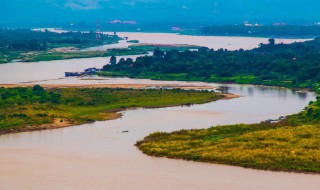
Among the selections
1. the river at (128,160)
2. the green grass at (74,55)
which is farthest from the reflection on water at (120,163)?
the green grass at (74,55)

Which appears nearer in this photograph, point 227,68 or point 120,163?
point 120,163

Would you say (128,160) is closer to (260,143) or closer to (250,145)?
(250,145)

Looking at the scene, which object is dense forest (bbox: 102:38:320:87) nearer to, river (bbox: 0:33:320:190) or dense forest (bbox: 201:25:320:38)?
river (bbox: 0:33:320:190)

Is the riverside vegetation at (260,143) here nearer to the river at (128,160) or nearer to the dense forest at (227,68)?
the river at (128,160)

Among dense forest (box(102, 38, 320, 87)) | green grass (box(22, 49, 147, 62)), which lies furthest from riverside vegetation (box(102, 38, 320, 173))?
green grass (box(22, 49, 147, 62))

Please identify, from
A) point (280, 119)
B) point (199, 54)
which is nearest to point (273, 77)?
point (199, 54)

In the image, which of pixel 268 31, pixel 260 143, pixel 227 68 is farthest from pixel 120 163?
pixel 268 31

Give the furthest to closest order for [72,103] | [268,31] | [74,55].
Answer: [268,31] → [74,55] → [72,103]
